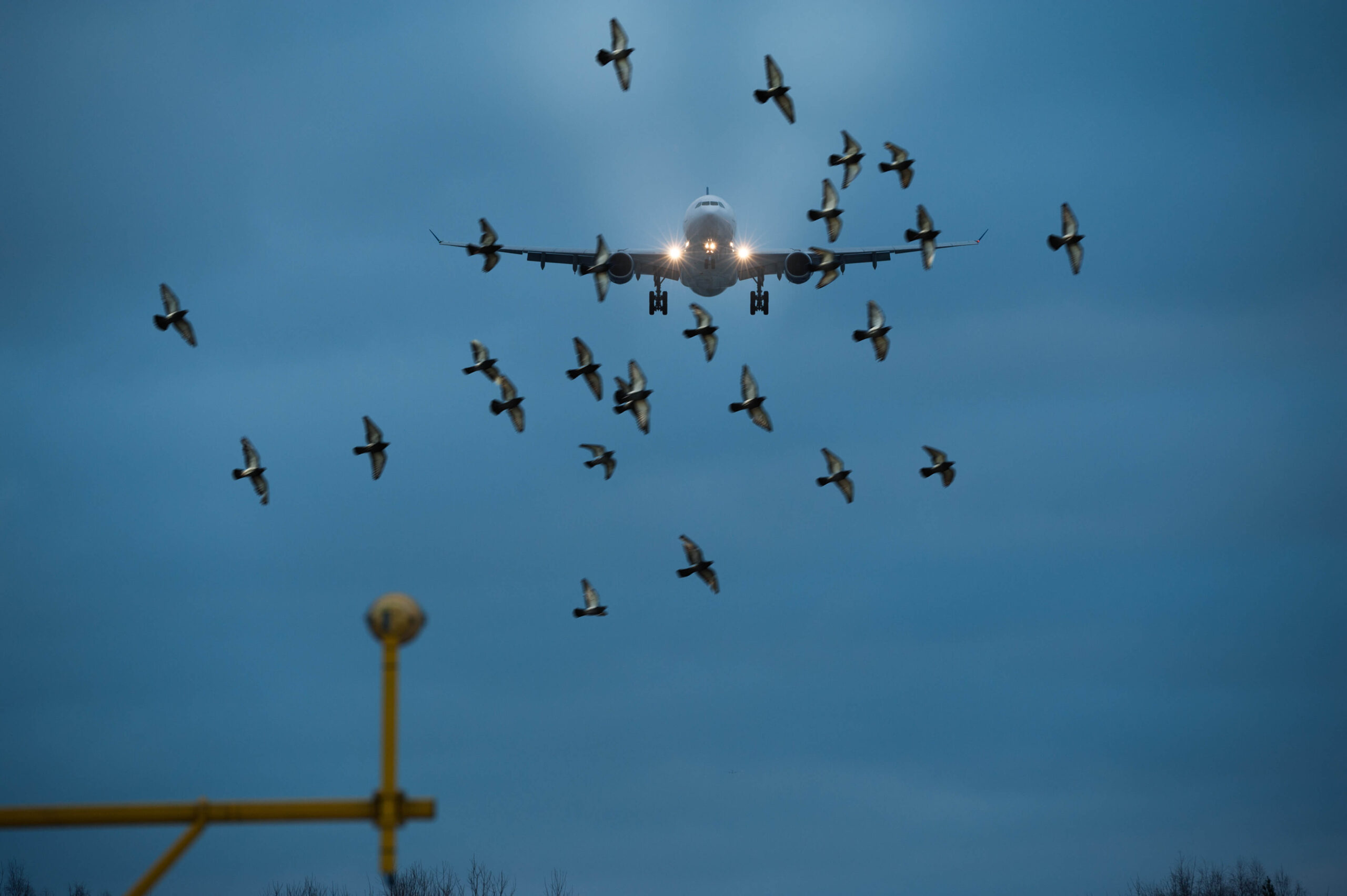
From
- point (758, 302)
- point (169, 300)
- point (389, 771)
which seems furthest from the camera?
point (758, 302)

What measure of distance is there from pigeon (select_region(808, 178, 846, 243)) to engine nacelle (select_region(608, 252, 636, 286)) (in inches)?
684

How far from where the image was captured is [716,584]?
6381cm

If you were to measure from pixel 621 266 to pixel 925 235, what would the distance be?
22.8m

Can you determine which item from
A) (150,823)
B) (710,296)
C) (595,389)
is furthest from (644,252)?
(150,823)

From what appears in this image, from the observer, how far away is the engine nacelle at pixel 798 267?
81.6m

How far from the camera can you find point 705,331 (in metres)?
64.7

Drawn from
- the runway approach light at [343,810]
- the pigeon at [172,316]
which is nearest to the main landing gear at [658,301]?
the pigeon at [172,316]

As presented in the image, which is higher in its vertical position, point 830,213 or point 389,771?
point 830,213

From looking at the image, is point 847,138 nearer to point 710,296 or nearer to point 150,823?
point 710,296

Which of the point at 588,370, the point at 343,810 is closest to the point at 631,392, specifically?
the point at 588,370

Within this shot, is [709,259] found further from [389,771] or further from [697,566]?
[389,771]

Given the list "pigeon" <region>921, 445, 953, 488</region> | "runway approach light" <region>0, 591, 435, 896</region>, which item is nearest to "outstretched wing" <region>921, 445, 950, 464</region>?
"pigeon" <region>921, 445, 953, 488</region>

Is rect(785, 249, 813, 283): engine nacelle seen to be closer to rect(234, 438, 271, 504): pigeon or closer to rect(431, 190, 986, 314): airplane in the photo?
rect(431, 190, 986, 314): airplane

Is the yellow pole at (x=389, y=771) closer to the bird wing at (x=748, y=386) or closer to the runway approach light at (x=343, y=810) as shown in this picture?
the runway approach light at (x=343, y=810)
